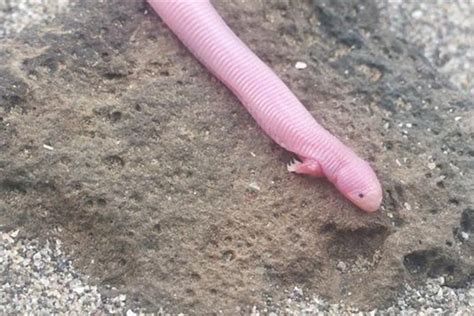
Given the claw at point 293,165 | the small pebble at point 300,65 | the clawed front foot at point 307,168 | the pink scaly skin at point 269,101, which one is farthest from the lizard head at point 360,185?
the small pebble at point 300,65

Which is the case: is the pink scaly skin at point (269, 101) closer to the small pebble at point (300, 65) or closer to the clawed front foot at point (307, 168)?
the clawed front foot at point (307, 168)

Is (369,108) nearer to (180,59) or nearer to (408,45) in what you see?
(408,45)

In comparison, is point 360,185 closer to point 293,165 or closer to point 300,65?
point 293,165

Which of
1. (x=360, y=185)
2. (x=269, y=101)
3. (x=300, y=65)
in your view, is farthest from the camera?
(x=300, y=65)

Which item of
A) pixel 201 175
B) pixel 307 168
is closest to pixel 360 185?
pixel 307 168

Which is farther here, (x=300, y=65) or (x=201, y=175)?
(x=300, y=65)
